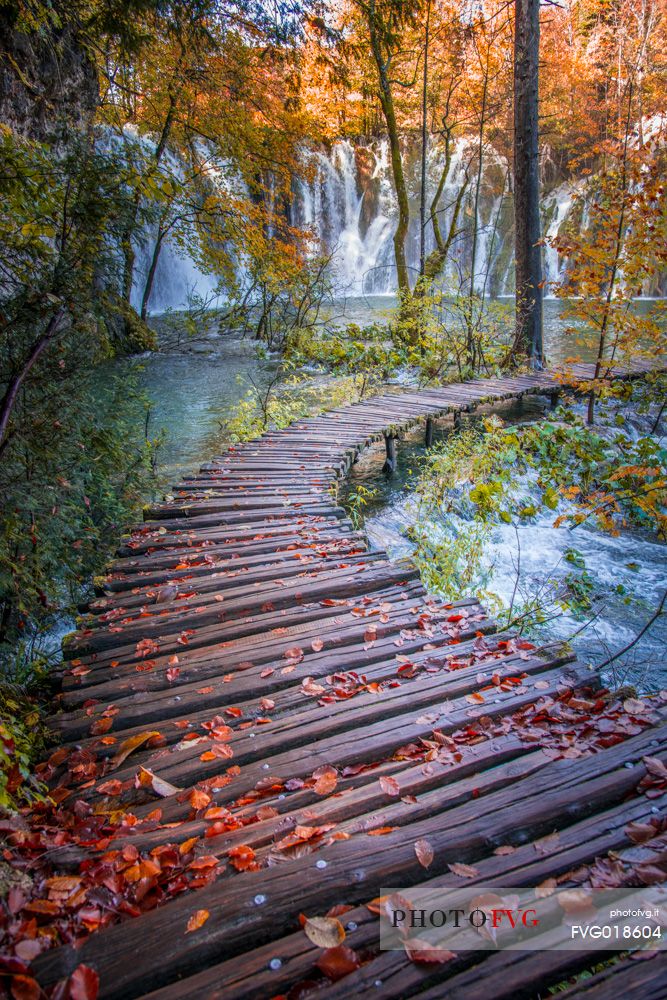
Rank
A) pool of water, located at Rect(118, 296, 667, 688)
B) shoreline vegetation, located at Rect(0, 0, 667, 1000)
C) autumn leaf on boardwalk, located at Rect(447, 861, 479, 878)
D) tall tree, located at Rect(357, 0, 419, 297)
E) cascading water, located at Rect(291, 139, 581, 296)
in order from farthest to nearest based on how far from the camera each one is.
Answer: cascading water, located at Rect(291, 139, 581, 296) < tall tree, located at Rect(357, 0, 419, 297) < pool of water, located at Rect(118, 296, 667, 688) < shoreline vegetation, located at Rect(0, 0, 667, 1000) < autumn leaf on boardwalk, located at Rect(447, 861, 479, 878)

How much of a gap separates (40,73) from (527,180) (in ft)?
25.1

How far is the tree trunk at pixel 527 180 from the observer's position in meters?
9.17

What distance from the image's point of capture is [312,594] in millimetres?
3801

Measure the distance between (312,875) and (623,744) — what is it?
4.32 ft

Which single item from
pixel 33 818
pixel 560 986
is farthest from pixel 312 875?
pixel 33 818

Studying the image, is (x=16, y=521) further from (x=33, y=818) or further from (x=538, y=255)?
(x=538, y=255)

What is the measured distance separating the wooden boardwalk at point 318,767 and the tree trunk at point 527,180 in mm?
7506

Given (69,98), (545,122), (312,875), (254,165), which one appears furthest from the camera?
(545,122)

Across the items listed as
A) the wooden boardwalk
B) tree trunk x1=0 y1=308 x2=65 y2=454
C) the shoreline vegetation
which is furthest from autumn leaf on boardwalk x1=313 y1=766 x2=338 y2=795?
tree trunk x1=0 y1=308 x2=65 y2=454

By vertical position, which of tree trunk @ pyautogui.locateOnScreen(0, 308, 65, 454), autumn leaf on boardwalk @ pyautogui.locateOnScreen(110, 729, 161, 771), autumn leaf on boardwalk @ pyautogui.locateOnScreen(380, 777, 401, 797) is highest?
tree trunk @ pyautogui.locateOnScreen(0, 308, 65, 454)

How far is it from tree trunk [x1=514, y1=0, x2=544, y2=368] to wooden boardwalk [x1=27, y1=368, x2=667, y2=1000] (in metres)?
7.51

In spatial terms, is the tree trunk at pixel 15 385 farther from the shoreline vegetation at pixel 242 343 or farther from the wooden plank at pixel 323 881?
the wooden plank at pixel 323 881

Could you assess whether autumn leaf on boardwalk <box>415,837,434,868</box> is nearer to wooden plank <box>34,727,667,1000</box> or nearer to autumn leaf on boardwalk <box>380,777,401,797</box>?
wooden plank <box>34,727,667,1000</box>

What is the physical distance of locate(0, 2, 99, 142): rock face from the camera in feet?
18.0
